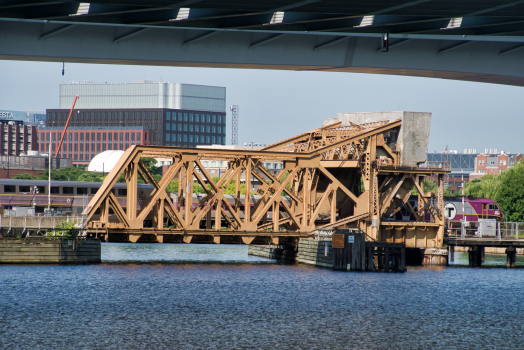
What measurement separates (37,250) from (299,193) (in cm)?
2595

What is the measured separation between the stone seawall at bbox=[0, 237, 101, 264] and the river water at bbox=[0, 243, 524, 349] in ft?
2.60

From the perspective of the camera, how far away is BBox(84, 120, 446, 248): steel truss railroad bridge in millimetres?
56406

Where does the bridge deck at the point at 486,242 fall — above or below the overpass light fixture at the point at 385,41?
below

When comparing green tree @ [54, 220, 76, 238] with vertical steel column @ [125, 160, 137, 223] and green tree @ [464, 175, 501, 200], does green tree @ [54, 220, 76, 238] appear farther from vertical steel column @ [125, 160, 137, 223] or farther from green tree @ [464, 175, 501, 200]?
green tree @ [464, 175, 501, 200]

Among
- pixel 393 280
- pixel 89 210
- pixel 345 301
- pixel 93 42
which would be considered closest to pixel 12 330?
pixel 93 42

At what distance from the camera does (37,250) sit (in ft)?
169

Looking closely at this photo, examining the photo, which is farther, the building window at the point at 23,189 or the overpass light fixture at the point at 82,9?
the building window at the point at 23,189

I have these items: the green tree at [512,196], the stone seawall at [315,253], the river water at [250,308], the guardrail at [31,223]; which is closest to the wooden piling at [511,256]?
the river water at [250,308]

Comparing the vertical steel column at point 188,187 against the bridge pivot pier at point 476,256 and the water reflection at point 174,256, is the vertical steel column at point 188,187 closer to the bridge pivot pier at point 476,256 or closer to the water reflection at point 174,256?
the water reflection at point 174,256

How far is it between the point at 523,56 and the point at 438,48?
9.15 feet

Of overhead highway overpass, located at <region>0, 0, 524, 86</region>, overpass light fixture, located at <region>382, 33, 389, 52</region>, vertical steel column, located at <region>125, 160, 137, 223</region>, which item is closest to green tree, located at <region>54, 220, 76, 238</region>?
vertical steel column, located at <region>125, 160, 137, 223</region>


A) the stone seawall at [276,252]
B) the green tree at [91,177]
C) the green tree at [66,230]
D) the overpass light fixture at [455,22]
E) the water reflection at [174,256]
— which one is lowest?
the water reflection at [174,256]

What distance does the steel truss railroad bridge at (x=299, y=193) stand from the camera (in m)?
56.4

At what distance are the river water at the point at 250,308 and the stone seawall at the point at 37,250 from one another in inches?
31.3
